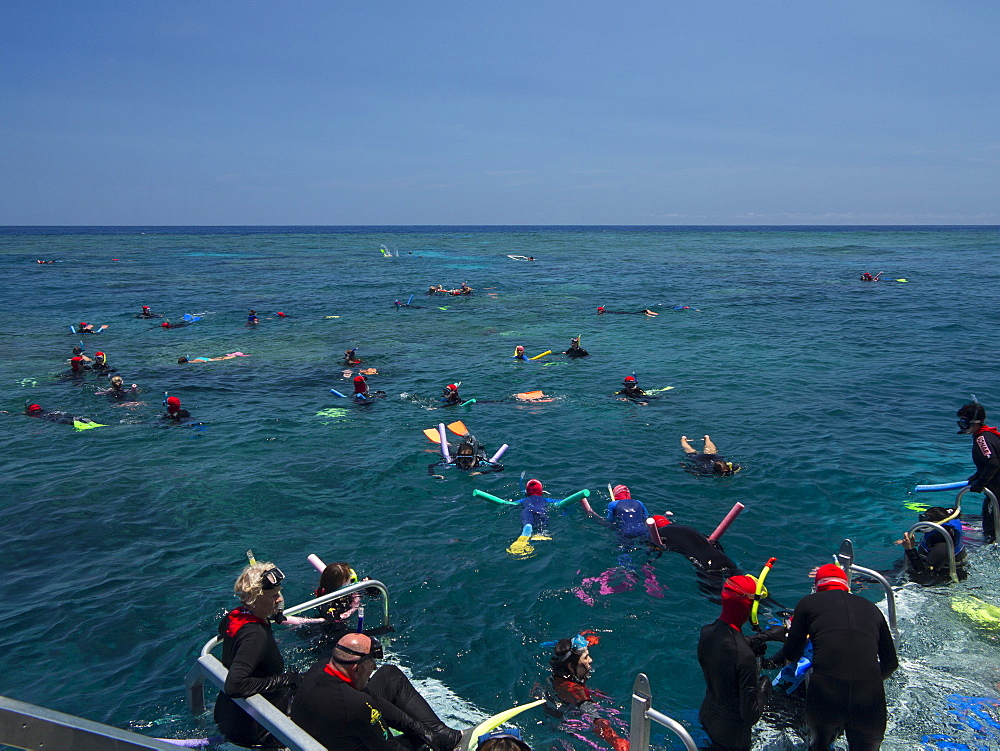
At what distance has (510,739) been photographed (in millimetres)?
4875

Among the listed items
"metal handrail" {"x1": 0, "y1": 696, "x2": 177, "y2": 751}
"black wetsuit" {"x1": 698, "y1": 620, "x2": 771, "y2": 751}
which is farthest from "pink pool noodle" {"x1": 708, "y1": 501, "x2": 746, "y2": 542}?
"metal handrail" {"x1": 0, "y1": 696, "x2": 177, "y2": 751}

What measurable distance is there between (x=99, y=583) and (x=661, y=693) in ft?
32.1

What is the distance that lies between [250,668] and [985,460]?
10667mm

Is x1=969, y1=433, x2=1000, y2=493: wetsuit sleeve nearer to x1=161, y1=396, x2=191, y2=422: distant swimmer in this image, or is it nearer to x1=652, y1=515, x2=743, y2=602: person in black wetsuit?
x1=652, y1=515, x2=743, y2=602: person in black wetsuit

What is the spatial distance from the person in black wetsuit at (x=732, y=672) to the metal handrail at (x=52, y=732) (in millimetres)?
4510

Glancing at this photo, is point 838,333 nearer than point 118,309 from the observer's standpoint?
Yes

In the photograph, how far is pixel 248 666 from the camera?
17.2ft

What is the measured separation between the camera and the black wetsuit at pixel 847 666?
17.6 feet

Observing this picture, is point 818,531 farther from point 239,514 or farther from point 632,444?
point 239,514

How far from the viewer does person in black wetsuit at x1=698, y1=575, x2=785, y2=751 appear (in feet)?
18.3

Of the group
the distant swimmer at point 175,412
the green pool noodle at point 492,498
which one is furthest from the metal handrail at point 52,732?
the distant swimmer at point 175,412

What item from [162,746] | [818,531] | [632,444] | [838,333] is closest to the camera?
[162,746]

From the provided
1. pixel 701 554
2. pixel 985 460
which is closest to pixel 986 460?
pixel 985 460

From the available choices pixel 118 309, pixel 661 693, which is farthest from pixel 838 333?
pixel 118 309
